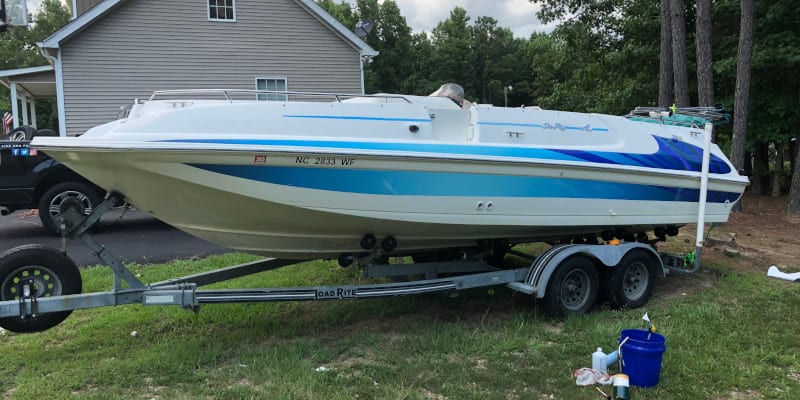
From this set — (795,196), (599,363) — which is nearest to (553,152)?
(599,363)

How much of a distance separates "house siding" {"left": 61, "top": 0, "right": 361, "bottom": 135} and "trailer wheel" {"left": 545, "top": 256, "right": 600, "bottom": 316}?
490 inches

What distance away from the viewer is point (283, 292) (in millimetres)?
4289

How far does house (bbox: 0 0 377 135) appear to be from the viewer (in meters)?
14.0

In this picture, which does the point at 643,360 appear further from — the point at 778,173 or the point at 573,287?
the point at 778,173

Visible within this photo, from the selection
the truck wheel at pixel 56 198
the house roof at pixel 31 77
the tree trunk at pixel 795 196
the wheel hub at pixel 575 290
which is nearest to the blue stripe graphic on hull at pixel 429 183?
the wheel hub at pixel 575 290

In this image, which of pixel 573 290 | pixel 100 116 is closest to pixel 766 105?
pixel 573 290

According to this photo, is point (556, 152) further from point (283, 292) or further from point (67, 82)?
point (67, 82)

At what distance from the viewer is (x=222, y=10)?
15.5m

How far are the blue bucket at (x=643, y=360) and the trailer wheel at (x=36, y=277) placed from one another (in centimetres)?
376

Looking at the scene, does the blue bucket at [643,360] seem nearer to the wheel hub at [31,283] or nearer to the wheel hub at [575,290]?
the wheel hub at [575,290]

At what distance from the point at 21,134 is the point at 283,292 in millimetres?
7587

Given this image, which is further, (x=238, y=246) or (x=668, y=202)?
(x=668, y=202)

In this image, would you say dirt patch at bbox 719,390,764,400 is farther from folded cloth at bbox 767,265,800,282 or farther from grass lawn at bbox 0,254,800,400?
folded cloth at bbox 767,265,800,282

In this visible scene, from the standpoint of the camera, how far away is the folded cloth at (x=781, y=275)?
245 inches
